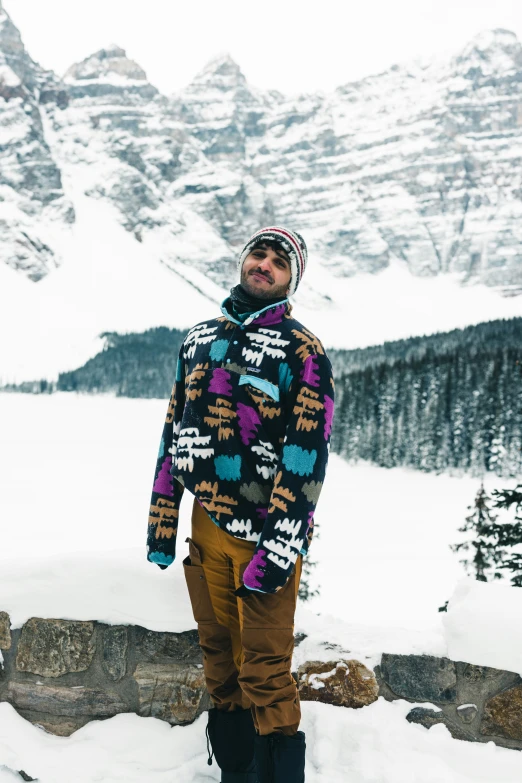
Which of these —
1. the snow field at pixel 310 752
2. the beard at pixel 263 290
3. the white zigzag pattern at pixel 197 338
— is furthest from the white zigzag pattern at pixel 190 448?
the snow field at pixel 310 752

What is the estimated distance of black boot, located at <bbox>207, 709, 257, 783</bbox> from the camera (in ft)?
11.1

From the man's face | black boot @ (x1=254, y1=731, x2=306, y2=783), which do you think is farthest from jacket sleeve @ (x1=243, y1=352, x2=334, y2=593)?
black boot @ (x1=254, y1=731, x2=306, y2=783)

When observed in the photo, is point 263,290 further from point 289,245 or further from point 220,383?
point 220,383

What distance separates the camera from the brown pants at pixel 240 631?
301cm

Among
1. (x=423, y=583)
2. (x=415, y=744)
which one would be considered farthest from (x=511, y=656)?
(x=423, y=583)

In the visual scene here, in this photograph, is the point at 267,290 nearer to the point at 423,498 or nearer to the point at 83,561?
the point at 83,561

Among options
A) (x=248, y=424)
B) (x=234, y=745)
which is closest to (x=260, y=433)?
(x=248, y=424)

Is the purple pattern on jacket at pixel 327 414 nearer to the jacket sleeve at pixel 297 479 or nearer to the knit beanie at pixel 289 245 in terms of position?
the jacket sleeve at pixel 297 479

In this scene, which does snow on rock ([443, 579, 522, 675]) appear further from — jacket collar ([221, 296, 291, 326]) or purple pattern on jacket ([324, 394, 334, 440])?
jacket collar ([221, 296, 291, 326])

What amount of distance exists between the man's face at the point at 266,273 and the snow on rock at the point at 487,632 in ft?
7.19

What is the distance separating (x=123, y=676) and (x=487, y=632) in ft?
7.08

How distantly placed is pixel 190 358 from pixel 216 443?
0.57m

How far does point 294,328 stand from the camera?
3.19 m

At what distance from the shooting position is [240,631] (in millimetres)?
3299
